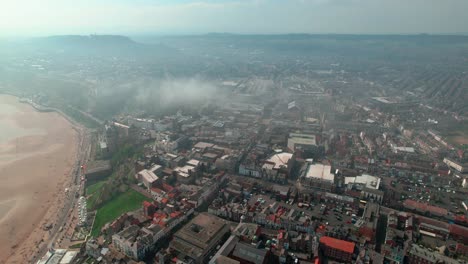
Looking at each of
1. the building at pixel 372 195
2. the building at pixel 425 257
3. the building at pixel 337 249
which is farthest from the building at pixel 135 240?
the building at pixel 372 195

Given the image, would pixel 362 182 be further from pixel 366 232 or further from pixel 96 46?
pixel 96 46

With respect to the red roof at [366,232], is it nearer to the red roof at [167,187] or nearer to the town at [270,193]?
the town at [270,193]

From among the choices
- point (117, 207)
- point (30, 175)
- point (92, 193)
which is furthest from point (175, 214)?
point (30, 175)

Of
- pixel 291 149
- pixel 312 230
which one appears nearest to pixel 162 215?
pixel 312 230

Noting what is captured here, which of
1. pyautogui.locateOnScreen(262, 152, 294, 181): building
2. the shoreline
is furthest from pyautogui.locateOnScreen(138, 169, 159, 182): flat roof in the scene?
pyautogui.locateOnScreen(262, 152, 294, 181): building

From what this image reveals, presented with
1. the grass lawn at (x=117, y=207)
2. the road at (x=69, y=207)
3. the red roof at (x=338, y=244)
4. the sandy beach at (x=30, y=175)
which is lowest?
the sandy beach at (x=30, y=175)

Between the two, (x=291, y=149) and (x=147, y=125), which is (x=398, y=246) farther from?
(x=147, y=125)

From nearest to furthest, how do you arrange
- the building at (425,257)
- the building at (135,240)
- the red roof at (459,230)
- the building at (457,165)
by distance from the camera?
the building at (425,257), the building at (135,240), the red roof at (459,230), the building at (457,165)

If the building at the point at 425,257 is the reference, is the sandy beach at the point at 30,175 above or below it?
below
